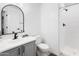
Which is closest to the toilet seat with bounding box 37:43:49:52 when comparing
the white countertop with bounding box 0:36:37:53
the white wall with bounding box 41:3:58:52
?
the white wall with bounding box 41:3:58:52

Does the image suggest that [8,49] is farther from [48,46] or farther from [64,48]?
[64,48]

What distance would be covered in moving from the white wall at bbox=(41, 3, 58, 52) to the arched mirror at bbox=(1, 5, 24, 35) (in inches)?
23.5

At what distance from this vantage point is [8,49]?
0.92 metres

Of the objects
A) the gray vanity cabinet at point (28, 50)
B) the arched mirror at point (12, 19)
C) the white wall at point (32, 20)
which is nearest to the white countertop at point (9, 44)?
the gray vanity cabinet at point (28, 50)

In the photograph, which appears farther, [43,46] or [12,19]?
[43,46]

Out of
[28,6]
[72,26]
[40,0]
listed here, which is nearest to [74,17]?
[72,26]

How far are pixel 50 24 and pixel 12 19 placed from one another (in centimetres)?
98

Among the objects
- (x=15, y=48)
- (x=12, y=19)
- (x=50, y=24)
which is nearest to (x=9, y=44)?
(x=15, y=48)

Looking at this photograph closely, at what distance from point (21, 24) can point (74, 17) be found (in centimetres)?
129

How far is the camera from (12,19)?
59.9 inches

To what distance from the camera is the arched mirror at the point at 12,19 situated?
1399 millimetres

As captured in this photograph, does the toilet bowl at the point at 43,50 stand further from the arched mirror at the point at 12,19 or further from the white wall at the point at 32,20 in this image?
the arched mirror at the point at 12,19

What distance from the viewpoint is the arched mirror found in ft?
4.59

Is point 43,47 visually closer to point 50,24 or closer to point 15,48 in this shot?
point 50,24
